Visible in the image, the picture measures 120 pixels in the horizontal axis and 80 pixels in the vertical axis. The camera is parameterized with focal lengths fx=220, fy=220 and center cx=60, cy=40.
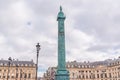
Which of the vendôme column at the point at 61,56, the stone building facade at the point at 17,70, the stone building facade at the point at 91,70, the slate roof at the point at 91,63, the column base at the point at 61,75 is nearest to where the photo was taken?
the column base at the point at 61,75

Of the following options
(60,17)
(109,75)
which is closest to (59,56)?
(60,17)

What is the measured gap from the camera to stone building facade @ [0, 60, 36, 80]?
118000 millimetres

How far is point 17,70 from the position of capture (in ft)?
393

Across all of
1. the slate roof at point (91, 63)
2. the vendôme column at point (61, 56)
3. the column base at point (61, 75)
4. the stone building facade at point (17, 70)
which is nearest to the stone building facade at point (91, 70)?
the slate roof at point (91, 63)

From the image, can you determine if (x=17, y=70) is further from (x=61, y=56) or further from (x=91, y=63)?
(x=61, y=56)

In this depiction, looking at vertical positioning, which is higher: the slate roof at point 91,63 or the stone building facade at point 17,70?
the slate roof at point 91,63

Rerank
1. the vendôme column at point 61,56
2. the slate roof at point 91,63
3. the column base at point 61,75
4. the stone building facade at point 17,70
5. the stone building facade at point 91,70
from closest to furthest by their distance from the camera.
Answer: the column base at point 61,75 < the vendôme column at point 61,56 < the stone building facade at point 17,70 < the stone building facade at point 91,70 < the slate roof at point 91,63

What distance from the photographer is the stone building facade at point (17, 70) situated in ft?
387

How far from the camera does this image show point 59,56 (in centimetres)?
4700

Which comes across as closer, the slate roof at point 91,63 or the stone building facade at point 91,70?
the stone building facade at point 91,70

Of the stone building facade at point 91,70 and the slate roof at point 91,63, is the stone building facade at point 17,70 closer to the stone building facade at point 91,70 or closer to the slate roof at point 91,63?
the stone building facade at point 91,70

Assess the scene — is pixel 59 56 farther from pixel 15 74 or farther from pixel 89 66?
pixel 89 66

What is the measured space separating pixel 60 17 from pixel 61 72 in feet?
42.5

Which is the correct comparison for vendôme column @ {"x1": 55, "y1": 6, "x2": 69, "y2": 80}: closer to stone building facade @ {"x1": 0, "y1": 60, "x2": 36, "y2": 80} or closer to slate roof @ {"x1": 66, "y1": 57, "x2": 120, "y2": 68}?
stone building facade @ {"x1": 0, "y1": 60, "x2": 36, "y2": 80}
